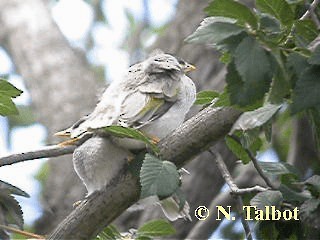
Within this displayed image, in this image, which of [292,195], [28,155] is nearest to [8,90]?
[28,155]

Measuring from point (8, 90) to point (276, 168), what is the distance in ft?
2.14

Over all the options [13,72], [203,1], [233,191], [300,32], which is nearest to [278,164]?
[233,191]

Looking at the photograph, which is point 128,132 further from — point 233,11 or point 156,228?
point 156,228

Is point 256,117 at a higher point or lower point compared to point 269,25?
lower

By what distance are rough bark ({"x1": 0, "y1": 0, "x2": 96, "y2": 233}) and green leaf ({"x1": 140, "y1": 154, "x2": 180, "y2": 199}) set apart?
217 centimetres

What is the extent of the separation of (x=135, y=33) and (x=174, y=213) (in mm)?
2548

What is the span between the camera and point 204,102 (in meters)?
1.99

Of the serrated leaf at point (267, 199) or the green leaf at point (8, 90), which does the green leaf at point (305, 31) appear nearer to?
the serrated leaf at point (267, 199)

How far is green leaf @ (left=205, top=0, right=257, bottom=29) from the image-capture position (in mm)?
1514

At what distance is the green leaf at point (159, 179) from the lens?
165cm

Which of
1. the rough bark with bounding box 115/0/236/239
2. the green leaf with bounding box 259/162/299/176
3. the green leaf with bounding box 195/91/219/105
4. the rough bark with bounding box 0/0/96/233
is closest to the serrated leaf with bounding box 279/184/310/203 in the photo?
the green leaf with bounding box 259/162/299/176

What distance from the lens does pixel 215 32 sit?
1488mm

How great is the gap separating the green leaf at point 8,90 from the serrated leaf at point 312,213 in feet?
2.22

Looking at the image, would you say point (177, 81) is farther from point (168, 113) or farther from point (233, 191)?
point (233, 191)
